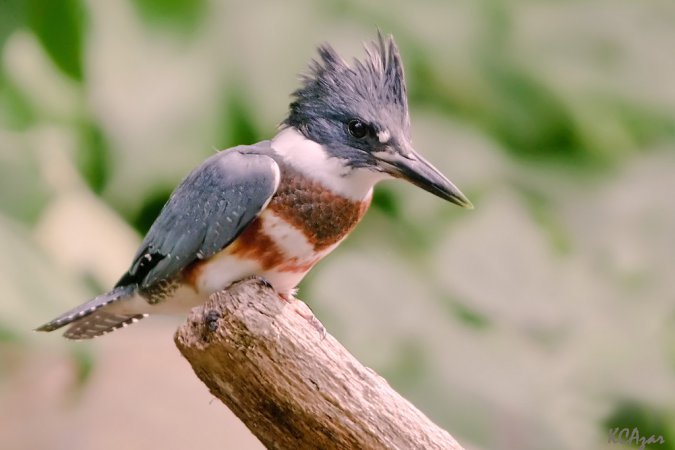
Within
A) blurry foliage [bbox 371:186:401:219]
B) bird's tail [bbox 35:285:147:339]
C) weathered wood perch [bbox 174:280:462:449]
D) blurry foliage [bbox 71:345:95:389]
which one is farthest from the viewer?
blurry foliage [bbox 371:186:401:219]

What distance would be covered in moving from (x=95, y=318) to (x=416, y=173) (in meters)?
0.47

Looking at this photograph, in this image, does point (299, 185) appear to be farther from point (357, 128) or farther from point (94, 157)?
point (94, 157)

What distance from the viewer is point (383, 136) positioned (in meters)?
1.00

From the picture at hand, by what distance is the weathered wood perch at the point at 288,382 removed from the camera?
94 cm

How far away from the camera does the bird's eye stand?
3.32 ft

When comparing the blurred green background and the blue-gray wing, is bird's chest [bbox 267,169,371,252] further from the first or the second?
the blurred green background

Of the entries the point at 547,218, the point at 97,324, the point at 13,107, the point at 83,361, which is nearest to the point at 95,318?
the point at 97,324

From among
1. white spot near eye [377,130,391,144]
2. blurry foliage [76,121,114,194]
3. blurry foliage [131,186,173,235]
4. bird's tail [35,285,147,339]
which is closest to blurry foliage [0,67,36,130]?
blurry foliage [76,121,114,194]

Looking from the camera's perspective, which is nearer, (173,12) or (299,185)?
(299,185)

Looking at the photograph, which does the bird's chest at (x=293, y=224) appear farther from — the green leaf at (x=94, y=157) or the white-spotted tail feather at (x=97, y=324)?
the green leaf at (x=94, y=157)

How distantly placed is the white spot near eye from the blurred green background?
0.71 meters
